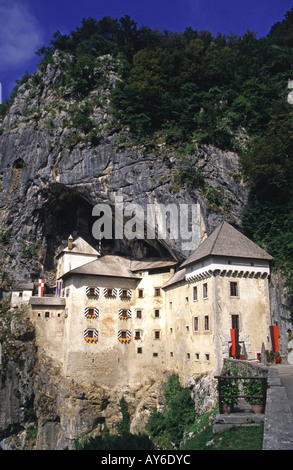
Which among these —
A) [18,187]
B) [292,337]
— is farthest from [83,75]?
[292,337]

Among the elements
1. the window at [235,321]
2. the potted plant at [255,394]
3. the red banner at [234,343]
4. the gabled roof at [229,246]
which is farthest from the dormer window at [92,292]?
the potted plant at [255,394]

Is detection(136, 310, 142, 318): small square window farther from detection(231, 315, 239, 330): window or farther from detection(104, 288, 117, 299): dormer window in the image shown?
detection(231, 315, 239, 330): window

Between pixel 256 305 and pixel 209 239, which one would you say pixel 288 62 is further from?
pixel 256 305

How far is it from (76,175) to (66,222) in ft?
27.0

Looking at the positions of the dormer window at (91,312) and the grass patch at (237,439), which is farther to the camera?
the dormer window at (91,312)

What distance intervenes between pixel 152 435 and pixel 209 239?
635 inches

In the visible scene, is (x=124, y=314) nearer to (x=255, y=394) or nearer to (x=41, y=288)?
(x=41, y=288)

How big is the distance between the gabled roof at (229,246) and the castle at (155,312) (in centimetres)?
8

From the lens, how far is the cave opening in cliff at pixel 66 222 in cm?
4284

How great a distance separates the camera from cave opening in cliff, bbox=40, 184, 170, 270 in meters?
42.8

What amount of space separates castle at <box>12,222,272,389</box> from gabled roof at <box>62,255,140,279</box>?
0.33ft

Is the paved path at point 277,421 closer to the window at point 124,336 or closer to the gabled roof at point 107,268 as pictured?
the window at point 124,336

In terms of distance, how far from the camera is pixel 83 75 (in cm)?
4678

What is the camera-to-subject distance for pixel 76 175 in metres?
40.3
